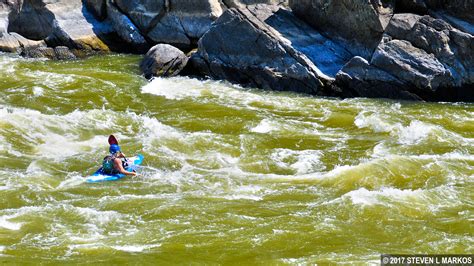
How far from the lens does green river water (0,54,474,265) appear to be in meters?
7.91

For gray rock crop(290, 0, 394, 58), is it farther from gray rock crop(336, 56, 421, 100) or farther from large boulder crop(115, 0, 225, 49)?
large boulder crop(115, 0, 225, 49)

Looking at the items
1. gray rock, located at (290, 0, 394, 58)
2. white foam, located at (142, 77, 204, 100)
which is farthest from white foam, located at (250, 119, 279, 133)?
gray rock, located at (290, 0, 394, 58)

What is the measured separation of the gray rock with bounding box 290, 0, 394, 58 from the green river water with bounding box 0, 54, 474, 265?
2550mm

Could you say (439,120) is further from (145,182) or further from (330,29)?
(145,182)

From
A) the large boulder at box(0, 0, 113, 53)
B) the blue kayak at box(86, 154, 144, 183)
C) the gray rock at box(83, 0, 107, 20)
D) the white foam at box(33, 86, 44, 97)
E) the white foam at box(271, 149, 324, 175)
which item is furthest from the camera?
the gray rock at box(83, 0, 107, 20)

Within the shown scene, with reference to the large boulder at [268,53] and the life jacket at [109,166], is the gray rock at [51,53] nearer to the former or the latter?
the large boulder at [268,53]

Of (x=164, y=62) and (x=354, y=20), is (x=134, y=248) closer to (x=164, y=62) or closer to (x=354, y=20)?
(x=164, y=62)

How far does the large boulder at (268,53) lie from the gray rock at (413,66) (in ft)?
4.53

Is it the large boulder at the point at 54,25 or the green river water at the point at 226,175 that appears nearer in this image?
the green river water at the point at 226,175

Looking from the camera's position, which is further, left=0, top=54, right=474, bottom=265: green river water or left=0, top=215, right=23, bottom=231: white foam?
left=0, top=215, right=23, bottom=231: white foam

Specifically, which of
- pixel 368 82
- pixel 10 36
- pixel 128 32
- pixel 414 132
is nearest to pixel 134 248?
pixel 414 132

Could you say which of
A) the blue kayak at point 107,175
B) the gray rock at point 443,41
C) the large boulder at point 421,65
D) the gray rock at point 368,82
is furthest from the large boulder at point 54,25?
the blue kayak at point 107,175

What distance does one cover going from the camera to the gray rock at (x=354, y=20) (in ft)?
55.7

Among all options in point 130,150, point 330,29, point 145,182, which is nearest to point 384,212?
point 145,182
